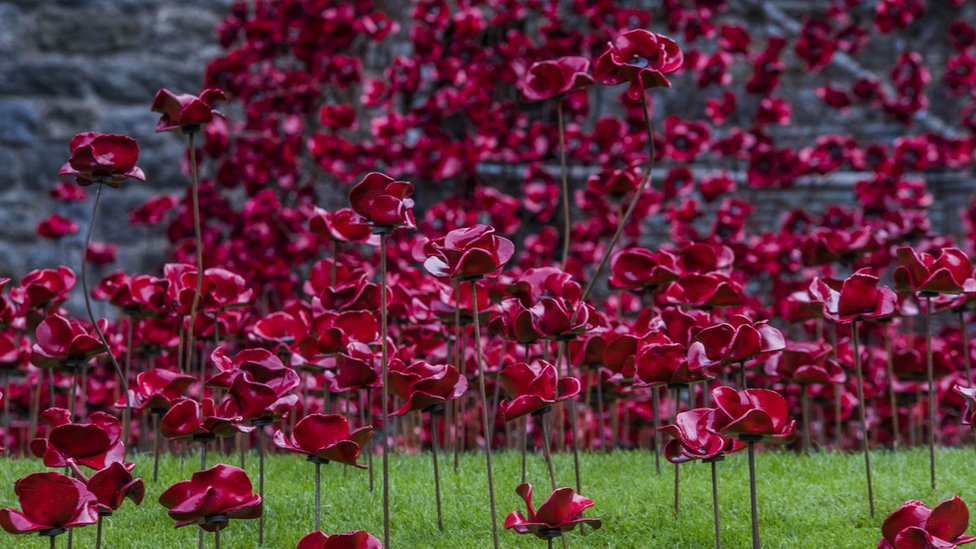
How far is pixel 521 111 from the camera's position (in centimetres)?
542

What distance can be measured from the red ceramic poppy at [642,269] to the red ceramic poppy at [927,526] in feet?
3.04

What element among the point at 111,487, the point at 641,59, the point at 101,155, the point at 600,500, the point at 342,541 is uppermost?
the point at 641,59

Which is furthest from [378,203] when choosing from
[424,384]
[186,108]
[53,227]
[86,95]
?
[86,95]

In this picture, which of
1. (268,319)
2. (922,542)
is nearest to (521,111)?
(268,319)

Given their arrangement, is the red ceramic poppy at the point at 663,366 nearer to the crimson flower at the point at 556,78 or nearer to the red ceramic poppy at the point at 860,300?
the red ceramic poppy at the point at 860,300

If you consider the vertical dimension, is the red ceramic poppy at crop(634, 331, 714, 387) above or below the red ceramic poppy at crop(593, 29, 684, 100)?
below

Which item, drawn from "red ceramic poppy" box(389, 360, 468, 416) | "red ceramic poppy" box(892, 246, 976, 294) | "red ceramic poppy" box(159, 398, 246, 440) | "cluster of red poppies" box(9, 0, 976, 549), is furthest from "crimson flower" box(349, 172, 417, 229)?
"red ceramic poppy" box(892, 246, 976, 294)

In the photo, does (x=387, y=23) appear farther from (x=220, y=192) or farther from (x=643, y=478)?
(x=643, y=478)

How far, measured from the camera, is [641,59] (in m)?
1.92

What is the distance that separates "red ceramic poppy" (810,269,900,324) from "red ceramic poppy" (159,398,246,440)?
105 centimetres

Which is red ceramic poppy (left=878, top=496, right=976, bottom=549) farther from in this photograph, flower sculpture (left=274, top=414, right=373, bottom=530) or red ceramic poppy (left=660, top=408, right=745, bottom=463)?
flower sculpture (left=274, top=414, right=373, bottom=530)

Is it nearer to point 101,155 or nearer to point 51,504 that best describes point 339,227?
point 101,155

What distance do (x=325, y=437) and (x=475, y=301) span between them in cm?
33

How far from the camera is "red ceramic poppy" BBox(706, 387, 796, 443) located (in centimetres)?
142
